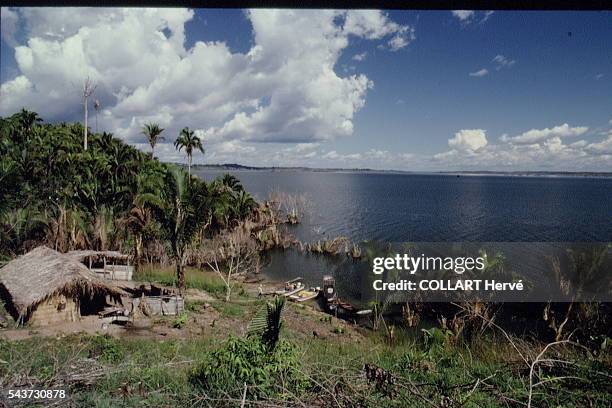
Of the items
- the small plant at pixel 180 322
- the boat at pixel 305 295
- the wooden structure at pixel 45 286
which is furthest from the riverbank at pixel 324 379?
the wooden structure at pixel 45 286

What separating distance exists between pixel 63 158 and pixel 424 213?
8459 millimetres

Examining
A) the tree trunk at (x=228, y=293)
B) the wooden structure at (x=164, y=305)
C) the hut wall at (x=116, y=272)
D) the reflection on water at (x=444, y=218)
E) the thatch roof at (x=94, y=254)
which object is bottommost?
the wooden structure at (x=164, y=305)

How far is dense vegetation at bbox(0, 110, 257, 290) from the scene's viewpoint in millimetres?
6194

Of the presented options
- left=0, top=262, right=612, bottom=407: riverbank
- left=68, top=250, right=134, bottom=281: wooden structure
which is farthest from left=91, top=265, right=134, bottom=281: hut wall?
left=0, top=262, right=612, bottom=407: riverbank

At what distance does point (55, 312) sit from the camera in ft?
24.4

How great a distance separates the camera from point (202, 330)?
21.1ft

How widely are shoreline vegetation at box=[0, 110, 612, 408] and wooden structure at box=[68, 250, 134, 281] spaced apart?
295mm

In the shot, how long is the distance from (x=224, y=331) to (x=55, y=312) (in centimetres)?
377

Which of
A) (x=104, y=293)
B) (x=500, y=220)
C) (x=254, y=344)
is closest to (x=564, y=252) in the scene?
(x=500, y=220)

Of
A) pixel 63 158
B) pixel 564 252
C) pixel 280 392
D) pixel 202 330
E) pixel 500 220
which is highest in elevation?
pixel 63 158

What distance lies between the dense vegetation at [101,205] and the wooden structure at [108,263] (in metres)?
0.26

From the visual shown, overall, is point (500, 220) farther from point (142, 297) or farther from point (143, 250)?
point (143, 250)

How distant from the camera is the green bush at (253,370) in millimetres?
3467

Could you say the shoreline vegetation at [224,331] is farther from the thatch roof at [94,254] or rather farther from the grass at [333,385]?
the thatch roof at [94,254]
